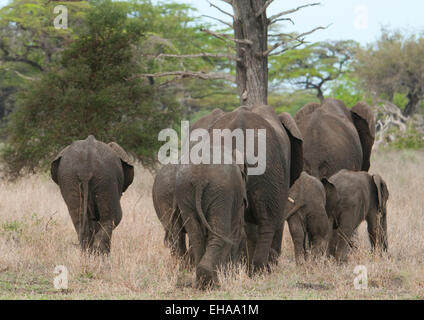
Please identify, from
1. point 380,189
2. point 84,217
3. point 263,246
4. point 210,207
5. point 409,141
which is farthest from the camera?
point 409,141

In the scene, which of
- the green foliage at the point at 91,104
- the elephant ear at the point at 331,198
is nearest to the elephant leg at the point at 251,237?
the elephant ear at the point at 331,198

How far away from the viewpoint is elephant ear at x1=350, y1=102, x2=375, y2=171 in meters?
10.5

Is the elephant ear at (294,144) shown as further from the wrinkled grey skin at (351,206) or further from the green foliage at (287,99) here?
the green foliage at (287,99)

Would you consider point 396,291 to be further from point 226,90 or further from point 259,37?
point 226,90

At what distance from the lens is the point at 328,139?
363 inches

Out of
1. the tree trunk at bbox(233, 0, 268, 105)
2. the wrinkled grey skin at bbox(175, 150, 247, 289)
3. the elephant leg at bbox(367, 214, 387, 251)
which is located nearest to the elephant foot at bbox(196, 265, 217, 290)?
the wrinkled grey skin at bbox(175, 150, 247, 289)

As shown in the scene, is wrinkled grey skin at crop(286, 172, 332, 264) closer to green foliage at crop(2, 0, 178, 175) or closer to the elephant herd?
the elephant herd

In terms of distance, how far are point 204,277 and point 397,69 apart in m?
30.0

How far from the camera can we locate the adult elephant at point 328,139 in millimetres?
9188

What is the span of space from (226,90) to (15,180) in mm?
23970

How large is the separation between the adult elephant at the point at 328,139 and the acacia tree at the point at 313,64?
30919mm

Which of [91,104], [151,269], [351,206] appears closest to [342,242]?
[351,206]

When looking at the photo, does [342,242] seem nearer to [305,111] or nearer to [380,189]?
[380,189]
